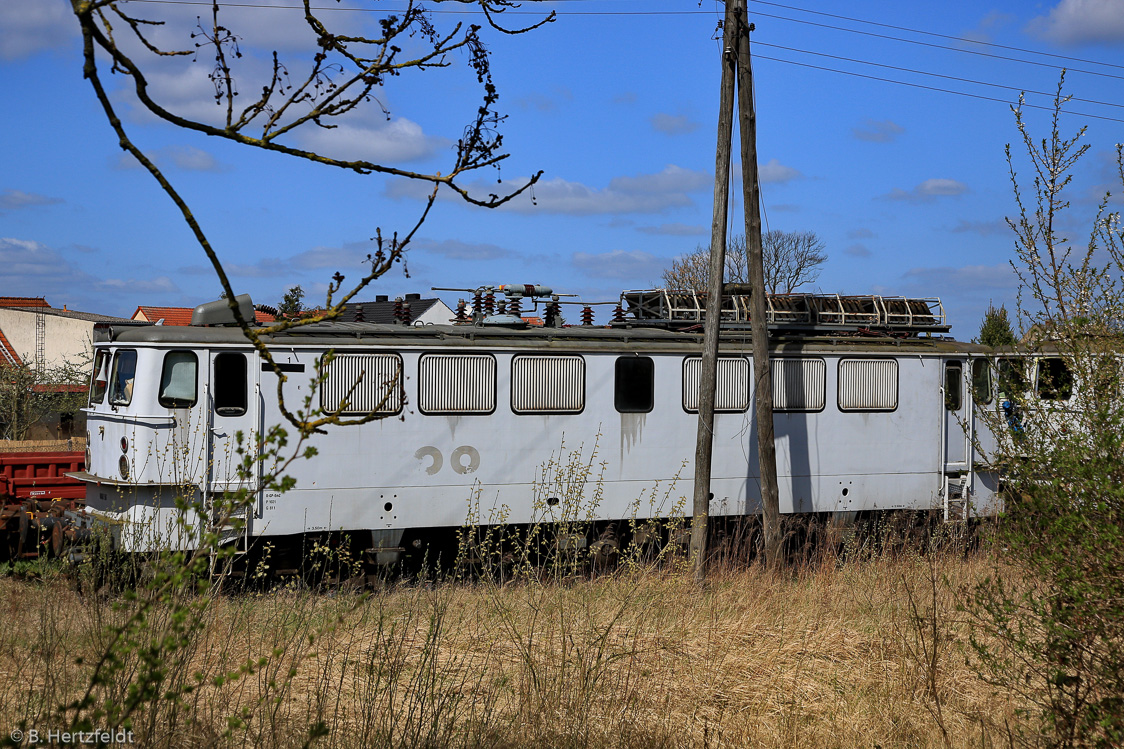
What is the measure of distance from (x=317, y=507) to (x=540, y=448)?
2634mm

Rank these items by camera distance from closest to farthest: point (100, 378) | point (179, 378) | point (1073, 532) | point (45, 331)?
point (1073, 532)
point (179, 378)
point (100, 378)
point (45, 331)

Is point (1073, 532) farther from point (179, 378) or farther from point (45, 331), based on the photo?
A: point (45, 331)

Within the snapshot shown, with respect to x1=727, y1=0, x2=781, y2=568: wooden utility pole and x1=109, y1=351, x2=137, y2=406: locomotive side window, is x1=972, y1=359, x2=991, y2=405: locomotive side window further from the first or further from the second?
x1=109, y1=351, x2=137, y2=406: locomotive side window

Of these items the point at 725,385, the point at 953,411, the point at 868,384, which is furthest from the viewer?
the point at 953,411

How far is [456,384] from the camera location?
1048 cm

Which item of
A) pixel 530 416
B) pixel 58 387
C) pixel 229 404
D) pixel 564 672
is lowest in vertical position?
pixel 564 672

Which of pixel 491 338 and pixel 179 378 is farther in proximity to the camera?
pixel 491 338

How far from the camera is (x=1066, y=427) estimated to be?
18.2 ft

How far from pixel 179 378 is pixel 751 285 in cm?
665

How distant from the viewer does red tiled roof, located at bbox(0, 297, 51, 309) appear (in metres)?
47.8

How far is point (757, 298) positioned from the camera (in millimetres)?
10953

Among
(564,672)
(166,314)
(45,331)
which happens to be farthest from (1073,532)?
(45,331)

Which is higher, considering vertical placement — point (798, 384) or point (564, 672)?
point (798, 384)

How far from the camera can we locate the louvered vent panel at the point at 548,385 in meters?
10.7
